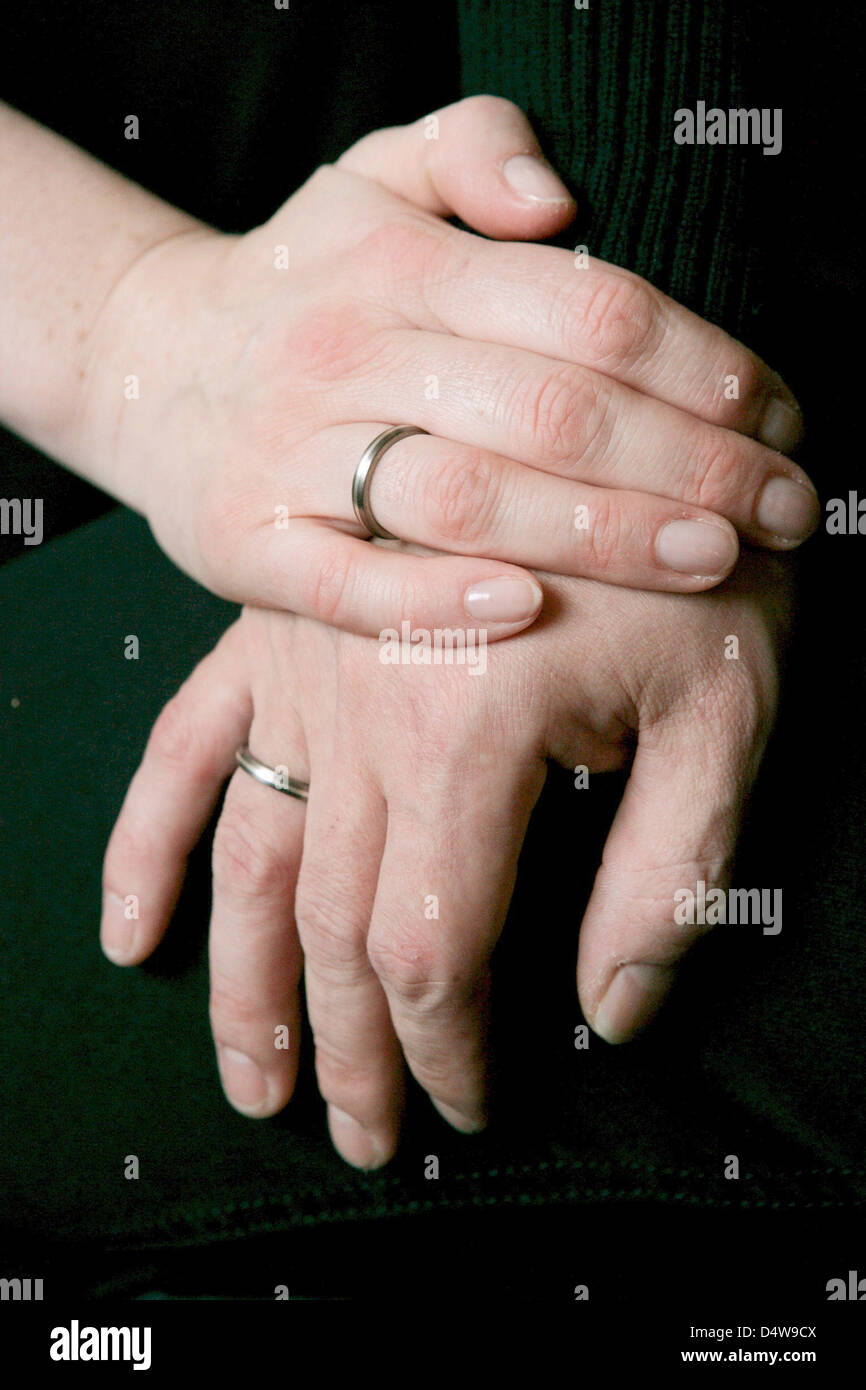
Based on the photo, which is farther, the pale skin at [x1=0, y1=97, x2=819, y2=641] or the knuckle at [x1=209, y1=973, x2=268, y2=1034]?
the knuckle at [x1=209, y1=973, x2=268, y2=1034]

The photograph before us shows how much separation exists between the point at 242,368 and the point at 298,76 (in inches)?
24.4

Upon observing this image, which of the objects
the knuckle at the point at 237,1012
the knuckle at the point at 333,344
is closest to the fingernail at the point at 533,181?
the knuckle at the point at 333,344

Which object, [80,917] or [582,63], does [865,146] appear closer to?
[582,63]

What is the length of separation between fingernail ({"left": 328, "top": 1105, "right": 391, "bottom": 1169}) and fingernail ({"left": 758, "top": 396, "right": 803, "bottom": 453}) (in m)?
0.55

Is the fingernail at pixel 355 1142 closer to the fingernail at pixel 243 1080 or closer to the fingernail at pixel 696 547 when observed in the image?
the fingernail at pixel 243 1080

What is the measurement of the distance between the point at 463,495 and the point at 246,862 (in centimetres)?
33

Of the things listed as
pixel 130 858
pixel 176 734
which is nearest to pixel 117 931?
pixel 130 858

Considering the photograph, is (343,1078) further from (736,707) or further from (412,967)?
(736,707)

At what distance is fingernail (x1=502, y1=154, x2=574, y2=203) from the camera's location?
64 centimetres

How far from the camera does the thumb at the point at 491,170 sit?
2.12 ft

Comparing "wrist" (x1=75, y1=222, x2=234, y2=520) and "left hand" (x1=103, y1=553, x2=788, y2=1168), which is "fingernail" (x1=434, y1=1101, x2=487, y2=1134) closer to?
"left hand" (x1=103, y1=553, x2=788, y2=1168)

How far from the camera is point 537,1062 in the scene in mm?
744

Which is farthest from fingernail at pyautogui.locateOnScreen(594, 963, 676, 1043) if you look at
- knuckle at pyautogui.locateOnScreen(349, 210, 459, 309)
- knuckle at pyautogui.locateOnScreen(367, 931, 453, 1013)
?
knuckle at pyautogui.locateOnScreen(349, 210, 459, 309)
